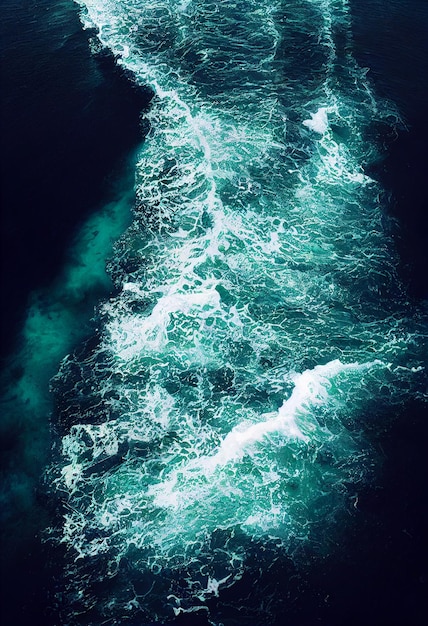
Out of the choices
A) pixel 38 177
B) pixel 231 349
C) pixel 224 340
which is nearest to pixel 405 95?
pixel 224 340

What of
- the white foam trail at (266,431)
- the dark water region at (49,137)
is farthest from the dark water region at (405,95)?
the dark water region at (49,137)

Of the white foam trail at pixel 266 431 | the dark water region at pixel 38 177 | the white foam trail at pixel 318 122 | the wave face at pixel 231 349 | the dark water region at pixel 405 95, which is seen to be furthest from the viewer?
the white foam trail at pixel 318 122

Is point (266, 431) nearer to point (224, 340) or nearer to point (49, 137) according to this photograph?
point (224, 340)

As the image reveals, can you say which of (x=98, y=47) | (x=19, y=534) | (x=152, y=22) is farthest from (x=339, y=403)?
(x=152, y=22)

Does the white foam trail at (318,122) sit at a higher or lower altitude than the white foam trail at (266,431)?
higher

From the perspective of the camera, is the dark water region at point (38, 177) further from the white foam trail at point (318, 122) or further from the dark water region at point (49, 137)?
the white foam trail at point (318, 122)

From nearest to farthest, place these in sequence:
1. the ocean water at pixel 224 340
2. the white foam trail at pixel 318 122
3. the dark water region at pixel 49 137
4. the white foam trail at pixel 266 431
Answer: the ocean water at pixel 224 340 < the white foam trail at pixel 266 431 < the dark water region at pixel 49 137 < the white foam trail at pixel 318 122

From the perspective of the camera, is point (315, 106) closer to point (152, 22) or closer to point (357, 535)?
point (152, 22)

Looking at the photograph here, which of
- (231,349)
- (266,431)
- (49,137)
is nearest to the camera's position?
(266,431)

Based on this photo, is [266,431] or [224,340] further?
[224,340]
